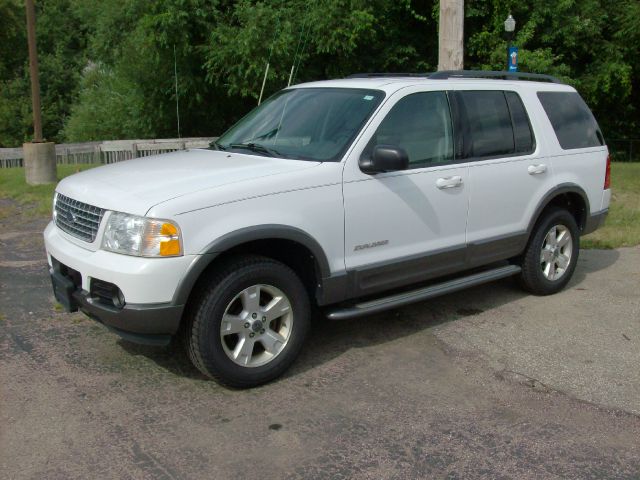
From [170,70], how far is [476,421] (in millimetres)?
19723

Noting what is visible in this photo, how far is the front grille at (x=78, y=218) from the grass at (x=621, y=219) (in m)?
6.16

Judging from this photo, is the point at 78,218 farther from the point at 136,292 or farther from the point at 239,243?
the point at 239,243

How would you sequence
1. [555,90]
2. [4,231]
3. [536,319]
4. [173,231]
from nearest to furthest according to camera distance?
[173,231]
[536,319]
[555,90]
[4,231]

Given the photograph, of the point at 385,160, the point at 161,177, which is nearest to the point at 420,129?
the point at 385,160

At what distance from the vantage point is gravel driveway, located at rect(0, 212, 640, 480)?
144 inches

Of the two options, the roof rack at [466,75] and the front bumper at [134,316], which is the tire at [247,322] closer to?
the front bumper at [134,316]

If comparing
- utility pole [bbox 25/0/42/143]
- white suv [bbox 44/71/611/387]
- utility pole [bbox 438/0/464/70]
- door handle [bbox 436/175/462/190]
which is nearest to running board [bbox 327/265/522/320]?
white suv [bbox 44/71/611/387]

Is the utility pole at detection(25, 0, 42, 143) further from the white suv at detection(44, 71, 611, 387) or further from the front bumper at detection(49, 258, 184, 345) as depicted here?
the front bumper at detection(49, 258, 184, 345)

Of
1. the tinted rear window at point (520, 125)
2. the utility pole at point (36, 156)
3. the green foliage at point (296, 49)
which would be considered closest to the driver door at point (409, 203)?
the tinted rear window at point (520, 125)

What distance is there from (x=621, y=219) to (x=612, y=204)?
1434 mm

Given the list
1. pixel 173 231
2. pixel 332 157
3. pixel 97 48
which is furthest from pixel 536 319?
pixel 97 48

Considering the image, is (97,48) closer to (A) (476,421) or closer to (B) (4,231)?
(B) (4,231)

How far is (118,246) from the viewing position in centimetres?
417

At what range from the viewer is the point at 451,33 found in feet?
31.9
